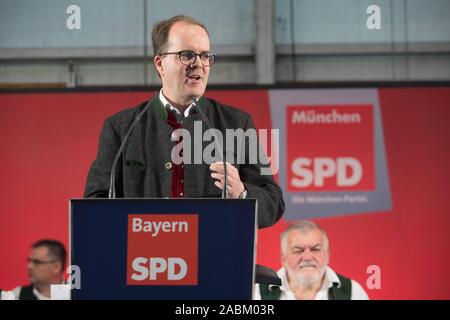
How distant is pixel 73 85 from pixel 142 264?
353cm

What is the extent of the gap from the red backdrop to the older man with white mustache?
0.07 metres

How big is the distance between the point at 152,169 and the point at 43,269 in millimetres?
2734

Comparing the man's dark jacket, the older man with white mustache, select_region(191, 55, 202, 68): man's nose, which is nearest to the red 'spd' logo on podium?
the man's dark jacket

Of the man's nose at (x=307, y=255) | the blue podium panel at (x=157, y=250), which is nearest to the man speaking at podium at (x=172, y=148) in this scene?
the blue podium panel at (x=157, y=250)

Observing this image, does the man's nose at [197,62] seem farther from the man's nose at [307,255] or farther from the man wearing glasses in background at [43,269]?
the man wearing glasses in background at [43,269]

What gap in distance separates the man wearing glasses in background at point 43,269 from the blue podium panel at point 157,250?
303 centimetres

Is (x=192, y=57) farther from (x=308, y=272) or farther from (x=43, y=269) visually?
(x=43, y=269)

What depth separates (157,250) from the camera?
178cm

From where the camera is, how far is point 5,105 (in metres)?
4.94

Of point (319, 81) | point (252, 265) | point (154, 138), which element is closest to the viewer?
point (252, 265)

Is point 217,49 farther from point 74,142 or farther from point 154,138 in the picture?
point 154,138
